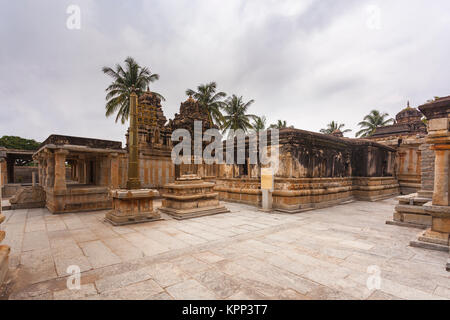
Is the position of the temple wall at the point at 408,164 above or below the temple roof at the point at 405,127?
below

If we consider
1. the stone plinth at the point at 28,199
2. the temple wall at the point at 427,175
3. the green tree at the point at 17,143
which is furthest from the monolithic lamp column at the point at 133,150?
the green tree at the point at 17,143

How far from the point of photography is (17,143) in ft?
106

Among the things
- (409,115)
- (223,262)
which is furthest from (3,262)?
(409,115)

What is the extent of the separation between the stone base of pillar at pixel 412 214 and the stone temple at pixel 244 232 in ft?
0.09

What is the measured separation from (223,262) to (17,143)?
42133mm

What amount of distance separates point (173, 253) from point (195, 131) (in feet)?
18.7

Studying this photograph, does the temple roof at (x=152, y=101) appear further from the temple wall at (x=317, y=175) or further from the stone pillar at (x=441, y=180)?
the stone pillar at (x=441, y=180)

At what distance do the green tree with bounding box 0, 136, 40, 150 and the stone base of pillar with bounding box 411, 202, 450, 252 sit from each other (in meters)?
43.7

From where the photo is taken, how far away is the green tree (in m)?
31.1

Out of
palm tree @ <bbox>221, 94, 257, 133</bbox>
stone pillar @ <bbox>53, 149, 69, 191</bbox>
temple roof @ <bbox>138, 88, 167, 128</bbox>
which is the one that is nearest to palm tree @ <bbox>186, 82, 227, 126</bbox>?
palm tree @ <bbox>221, 94, 257, 133</bbox>

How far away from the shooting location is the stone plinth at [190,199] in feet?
25.1

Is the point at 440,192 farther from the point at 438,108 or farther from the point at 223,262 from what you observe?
the point at 223,262
